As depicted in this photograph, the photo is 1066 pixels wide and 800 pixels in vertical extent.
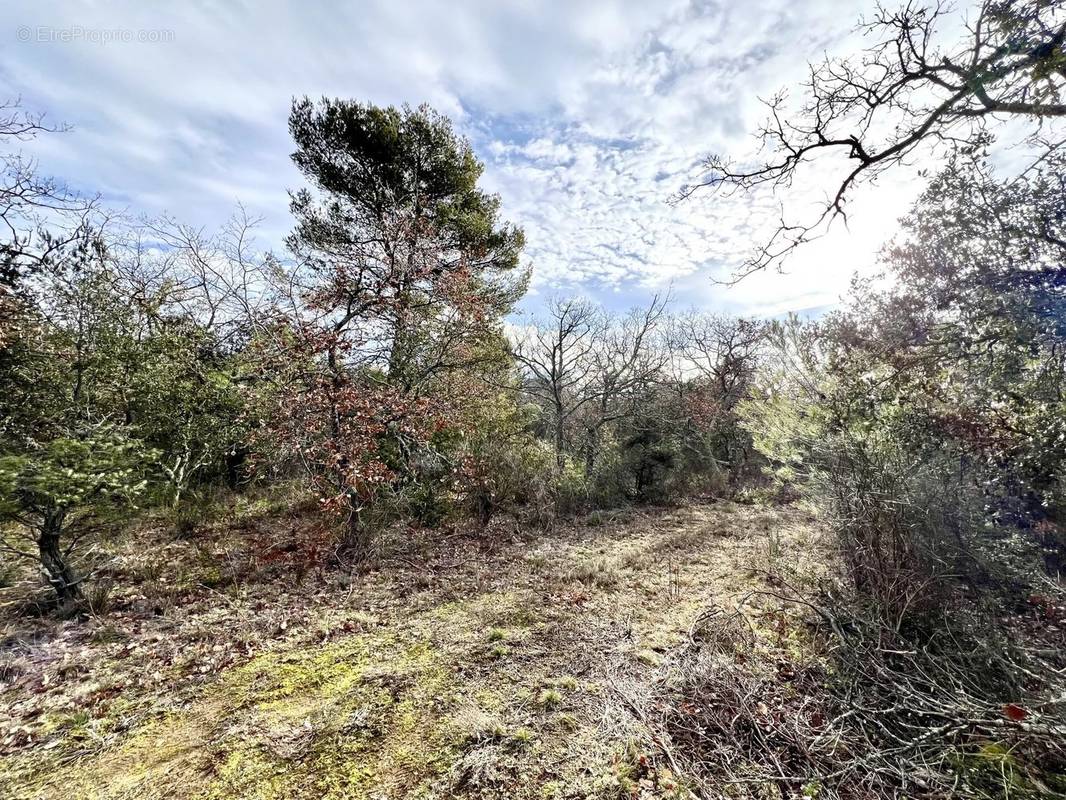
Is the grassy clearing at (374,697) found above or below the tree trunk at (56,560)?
below

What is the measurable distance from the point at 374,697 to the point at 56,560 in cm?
328

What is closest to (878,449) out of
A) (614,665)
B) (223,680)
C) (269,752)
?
(614,665)

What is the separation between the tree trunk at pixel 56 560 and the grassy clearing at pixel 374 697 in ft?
1.60

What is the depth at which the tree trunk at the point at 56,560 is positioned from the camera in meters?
3.50

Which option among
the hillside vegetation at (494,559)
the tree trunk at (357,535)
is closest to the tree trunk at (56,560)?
the hillside vegetation at (494,559)

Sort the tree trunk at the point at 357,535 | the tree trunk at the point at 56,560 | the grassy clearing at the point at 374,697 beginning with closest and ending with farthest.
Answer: the grassy clearing at the point at 374,697 → the tree trunk at the point at 56,560 → the tree trunk at the point at 357,535

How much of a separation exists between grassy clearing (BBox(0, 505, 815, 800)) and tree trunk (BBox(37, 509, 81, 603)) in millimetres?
488

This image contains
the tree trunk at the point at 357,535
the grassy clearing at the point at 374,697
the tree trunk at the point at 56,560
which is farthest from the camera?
the tree trunk at the point at 357,535

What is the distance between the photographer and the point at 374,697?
2.94 m

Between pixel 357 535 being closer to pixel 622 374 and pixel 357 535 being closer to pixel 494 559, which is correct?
pixel 494 559

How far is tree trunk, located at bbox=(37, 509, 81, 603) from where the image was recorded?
138 inches

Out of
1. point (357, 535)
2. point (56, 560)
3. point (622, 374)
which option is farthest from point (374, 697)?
point (622, 374)

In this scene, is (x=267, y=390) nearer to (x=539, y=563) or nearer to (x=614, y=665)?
(x=539, y=563)

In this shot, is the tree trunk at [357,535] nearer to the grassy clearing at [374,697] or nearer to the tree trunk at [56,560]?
the grassy clearing at [374,697]
